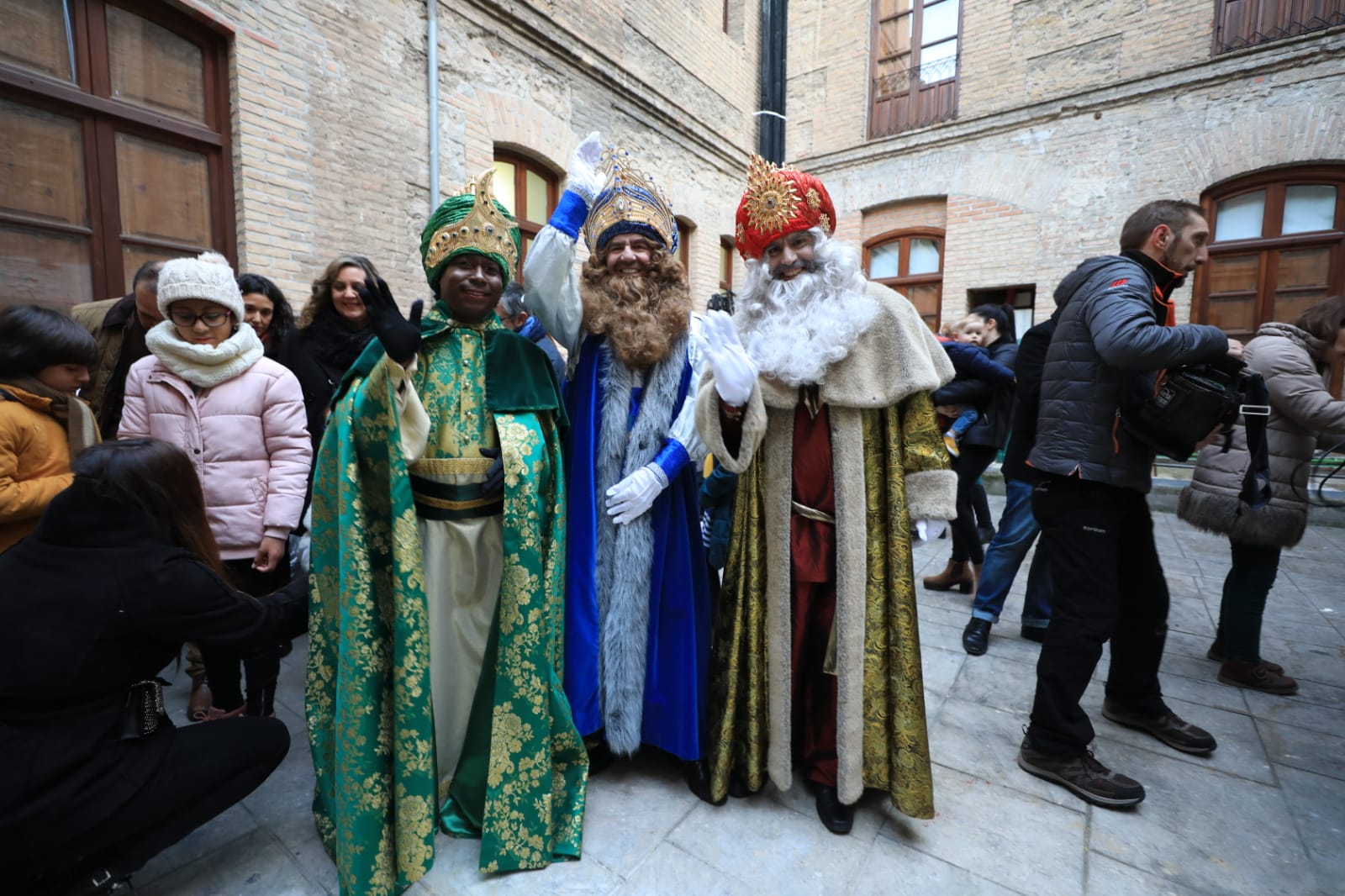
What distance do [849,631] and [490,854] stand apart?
1227mm

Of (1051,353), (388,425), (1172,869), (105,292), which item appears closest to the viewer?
(388,425)

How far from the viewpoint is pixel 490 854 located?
1811 millimetres

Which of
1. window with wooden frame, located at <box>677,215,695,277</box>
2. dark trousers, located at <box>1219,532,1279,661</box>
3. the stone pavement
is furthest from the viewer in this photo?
window with wooden frame, located at <box>677,215,695,277</box>

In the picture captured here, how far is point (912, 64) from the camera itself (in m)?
10.4

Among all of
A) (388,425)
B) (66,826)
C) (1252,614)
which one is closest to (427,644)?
(388,425)

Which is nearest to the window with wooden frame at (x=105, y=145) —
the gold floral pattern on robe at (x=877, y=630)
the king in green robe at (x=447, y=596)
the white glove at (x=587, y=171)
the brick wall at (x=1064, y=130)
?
the king in green robe at (x=447, y=596)

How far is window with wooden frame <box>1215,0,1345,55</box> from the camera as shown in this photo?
747 cm

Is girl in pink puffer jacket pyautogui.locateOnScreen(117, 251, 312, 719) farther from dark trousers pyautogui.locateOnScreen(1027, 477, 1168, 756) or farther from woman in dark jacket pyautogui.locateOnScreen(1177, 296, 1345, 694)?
woman in dark jacket pyautogui.locateOnScreen(1177, 296, 1345, 694)

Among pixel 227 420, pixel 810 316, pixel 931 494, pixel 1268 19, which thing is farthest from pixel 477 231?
pixel 1268 19

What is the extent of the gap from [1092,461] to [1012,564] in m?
1.51

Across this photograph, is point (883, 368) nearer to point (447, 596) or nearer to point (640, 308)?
point (640, 308)

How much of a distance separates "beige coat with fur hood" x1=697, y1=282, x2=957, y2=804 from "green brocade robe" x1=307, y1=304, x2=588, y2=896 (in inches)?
24.5

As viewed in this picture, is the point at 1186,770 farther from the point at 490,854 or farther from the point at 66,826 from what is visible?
the point at 66,826

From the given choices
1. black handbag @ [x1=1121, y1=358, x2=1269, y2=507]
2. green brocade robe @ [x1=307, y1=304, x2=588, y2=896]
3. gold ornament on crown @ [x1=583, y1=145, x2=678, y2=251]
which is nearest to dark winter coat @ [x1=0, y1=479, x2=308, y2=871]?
green brocade robe @ [x1=307, y1=304, x2=588, y2=896]
